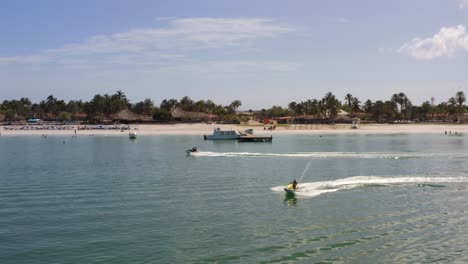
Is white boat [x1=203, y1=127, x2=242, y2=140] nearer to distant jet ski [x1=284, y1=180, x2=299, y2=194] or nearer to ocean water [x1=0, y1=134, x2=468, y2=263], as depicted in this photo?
ocean water [x1=0, y1=134, x2=468, y2=263]

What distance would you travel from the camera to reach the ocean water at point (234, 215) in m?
26.5

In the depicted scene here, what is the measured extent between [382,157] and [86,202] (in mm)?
50976

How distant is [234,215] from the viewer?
34.7 meters

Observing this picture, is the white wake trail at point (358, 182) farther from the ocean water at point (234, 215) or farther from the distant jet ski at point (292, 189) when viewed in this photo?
the distant jet ski at point (292, 189)

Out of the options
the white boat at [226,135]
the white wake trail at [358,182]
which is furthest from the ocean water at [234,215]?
the white boat at [226,135]

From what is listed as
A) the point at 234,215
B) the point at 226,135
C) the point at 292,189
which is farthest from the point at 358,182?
the point at 226,135

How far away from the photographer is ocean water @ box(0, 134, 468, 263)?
26516 millimetres

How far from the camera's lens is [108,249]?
27062 mm

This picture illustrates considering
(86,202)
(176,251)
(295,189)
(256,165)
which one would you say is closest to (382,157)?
(256,165)

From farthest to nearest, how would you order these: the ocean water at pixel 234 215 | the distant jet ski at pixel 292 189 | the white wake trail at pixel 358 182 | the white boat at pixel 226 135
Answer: the white boat at pixel 226 135 < the white wake trail at pixel 358 182 < the distant jet ski at pixel 292 189 < the ocean water at pixel 234 215

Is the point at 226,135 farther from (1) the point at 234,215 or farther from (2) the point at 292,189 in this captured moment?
(1) the point at 234,215

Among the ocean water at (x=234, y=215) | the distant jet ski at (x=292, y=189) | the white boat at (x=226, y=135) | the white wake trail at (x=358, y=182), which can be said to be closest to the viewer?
the ocean water at (x=234, y=215)

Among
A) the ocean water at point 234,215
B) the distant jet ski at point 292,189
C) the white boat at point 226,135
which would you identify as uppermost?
the white boat at point 226,135

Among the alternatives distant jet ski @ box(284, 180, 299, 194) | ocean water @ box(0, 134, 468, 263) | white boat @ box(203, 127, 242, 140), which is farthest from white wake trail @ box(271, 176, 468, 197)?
white boat @ box(203, 127, 242, 140)
